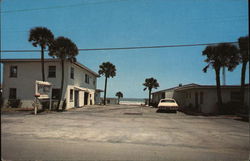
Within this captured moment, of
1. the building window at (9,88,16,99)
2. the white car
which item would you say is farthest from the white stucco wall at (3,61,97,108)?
the white car

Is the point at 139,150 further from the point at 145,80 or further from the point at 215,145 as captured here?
the point at 145,80

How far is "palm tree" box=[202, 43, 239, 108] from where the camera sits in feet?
54.6

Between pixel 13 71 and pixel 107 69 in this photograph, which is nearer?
pixel 13 71

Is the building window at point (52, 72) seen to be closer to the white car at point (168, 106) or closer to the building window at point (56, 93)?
the building window at point (56, 93)

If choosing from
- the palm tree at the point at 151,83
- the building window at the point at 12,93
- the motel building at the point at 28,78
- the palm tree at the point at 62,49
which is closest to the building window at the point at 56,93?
the motel building at the point at 28,78

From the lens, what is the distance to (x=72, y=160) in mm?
4125

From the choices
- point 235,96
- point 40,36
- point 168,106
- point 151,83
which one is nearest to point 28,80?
point 40,36

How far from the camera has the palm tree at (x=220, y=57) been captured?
54.6 feet

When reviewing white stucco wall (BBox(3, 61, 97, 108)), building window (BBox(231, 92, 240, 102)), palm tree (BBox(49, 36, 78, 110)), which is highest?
palm tree (BBox(49, 36, 78, 110))

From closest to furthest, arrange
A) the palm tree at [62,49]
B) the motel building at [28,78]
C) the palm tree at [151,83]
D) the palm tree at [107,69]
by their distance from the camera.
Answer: the palm tree at [62,49] → the motel building at [28,78] → the palm tree at [107,69] → the palm tree at [151,83]

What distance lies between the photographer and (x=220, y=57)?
17.1 metres

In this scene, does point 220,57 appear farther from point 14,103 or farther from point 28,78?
point 14,103

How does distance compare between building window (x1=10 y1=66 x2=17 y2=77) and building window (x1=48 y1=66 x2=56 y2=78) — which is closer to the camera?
building window (x1=48 y1=66 x2=56 y2=78)

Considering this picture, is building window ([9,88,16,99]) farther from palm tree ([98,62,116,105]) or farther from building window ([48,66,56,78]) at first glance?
palm tree ([98,62,116,105])
